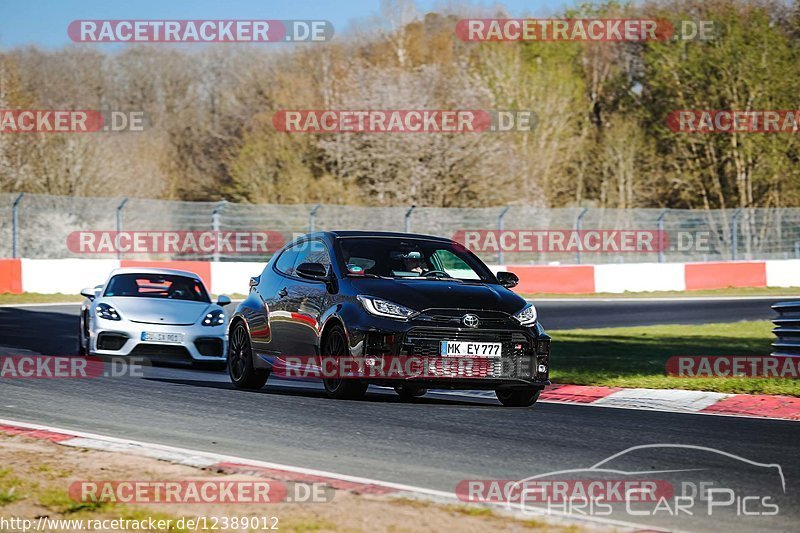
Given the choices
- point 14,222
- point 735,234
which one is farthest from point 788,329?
point 735,234

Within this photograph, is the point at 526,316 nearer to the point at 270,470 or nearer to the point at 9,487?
the point at 270,470

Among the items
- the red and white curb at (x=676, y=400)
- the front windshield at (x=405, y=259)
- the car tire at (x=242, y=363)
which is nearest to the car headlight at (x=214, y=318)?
the car tire at (x=242, y=363)

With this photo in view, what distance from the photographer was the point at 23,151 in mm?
46781

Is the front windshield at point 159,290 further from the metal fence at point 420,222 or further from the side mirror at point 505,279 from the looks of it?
the metal fence at point 420,222

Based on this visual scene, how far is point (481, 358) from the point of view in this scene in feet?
31.0

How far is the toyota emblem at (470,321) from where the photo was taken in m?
9.46

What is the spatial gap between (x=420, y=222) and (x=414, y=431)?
2411cm

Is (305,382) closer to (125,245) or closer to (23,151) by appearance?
(125,245)

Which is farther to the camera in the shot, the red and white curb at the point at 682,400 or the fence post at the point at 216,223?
the fence post at the point at 216,223

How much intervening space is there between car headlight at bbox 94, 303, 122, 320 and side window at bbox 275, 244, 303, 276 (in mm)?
3189

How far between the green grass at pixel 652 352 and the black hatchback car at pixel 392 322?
2611 millimetres

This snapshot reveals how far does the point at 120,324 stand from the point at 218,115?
59.1 metres

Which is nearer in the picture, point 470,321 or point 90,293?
point 470,321

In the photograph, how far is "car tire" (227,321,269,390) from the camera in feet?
37.6
